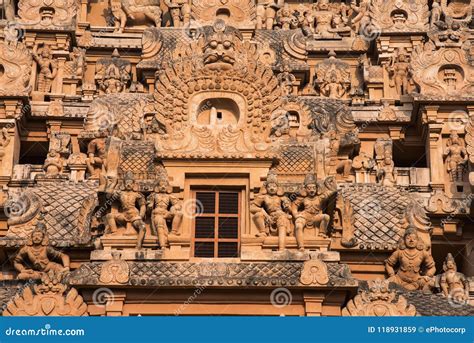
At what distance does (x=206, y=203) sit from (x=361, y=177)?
818cm

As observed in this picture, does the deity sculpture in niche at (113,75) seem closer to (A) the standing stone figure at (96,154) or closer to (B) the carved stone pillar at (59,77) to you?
(B) the carved stone pillar at (59,77)

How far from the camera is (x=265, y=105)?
121 ft

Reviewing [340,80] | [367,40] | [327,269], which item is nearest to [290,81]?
[340,80]

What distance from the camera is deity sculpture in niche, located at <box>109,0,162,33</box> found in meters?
51.8

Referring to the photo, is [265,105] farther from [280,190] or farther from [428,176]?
[428,176]

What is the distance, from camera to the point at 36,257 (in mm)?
37219

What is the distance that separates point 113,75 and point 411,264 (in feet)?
51.8

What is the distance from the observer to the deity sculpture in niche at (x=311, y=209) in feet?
116

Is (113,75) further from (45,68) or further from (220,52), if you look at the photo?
(220,52)

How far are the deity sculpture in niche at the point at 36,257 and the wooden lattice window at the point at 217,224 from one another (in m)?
4.15

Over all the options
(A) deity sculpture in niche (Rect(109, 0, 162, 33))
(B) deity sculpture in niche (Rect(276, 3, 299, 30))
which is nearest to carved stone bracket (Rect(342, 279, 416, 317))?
(B) deity sculpture in niche (Rect(276, 3, 299, 30))

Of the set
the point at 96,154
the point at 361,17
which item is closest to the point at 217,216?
the point at 96,154

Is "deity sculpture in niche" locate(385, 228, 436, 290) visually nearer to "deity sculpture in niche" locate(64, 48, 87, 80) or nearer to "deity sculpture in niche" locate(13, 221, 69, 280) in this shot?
"deity sculpture in niche" locate(13, 221, 69, 280)

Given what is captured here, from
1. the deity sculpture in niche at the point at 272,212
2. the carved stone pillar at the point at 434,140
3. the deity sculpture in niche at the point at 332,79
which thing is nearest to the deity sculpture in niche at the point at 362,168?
the carved stone pillar at the point at 434,140
